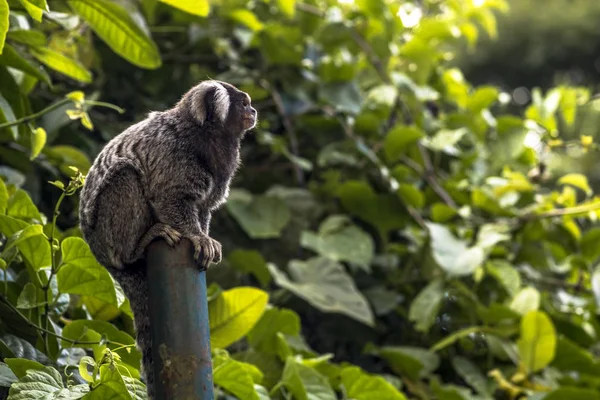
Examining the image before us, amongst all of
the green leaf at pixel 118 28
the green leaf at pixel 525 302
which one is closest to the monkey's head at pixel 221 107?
the green leaf at pixel 118 28

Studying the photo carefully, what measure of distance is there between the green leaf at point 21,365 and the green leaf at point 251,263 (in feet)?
5.58

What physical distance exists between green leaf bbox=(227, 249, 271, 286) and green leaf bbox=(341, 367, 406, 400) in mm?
850

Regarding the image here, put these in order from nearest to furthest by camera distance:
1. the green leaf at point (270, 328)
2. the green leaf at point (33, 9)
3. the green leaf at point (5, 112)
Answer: the green leaf at point (33, 9) → the green leaf at point (5, 112) → the green leaf at point (270, 328)

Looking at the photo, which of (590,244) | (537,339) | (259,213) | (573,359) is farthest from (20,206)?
(590,244)

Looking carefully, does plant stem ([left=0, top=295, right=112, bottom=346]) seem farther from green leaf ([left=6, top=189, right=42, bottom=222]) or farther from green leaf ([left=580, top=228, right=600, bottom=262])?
green leaf ([left=580, top=228, right=600, bottom=262])

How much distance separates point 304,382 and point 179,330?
1.23m

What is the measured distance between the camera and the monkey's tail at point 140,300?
2055 millimetres

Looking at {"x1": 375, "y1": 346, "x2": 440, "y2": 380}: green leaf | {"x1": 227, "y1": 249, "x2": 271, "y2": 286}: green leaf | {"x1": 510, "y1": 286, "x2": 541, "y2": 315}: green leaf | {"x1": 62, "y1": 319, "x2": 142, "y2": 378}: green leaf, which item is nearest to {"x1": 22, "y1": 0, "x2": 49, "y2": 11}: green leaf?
{"x1": 62, "y1": 319, "x2": 142, "y2": 378}: green leaf

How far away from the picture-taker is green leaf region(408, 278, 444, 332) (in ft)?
12.6

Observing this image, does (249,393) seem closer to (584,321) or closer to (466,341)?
(466,341)

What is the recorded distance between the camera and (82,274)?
230 centimetres

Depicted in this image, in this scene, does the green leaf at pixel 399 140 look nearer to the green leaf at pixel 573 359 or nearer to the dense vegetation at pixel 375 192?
the dense vegetation at pixel 375 192

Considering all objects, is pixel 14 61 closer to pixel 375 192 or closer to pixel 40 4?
pixel 40 4

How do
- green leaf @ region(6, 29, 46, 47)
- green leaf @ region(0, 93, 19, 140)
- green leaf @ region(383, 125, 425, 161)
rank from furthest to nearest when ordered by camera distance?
green leaf @ region(383, 125, 425, 161) → green leaf @ region(6, 29, 46, 47) → green leaf @ region(0, 93, 19, 140)
